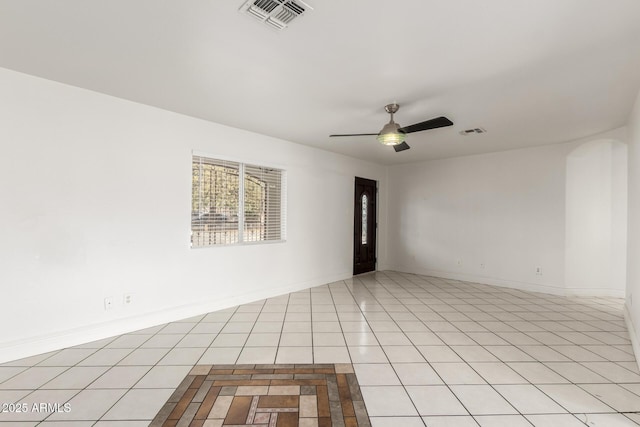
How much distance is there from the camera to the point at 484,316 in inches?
155

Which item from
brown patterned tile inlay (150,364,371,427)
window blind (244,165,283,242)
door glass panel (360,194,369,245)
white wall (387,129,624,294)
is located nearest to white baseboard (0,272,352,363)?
window blind (244,165,283,242)

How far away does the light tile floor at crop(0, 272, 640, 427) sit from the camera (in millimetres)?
1999

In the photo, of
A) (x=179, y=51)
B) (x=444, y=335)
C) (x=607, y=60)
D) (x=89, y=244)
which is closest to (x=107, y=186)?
(x=89, y=244)

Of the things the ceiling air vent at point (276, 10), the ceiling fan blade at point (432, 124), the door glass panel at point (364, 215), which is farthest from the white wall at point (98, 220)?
the door glass panel at point (364, 215)

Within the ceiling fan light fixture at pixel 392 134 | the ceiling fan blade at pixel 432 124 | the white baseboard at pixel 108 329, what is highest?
the ceiling fan blade at pixel 432 124

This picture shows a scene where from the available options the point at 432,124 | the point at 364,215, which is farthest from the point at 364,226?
the point at 432,124

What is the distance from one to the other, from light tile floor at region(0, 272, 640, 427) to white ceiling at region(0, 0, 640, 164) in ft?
8.60

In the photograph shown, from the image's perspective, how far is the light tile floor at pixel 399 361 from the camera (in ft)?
6.56

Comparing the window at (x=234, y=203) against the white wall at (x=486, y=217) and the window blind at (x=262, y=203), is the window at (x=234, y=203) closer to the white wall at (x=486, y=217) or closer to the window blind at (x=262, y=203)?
the window blind at (x=262, y=203)

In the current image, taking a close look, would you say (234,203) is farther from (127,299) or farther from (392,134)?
(392,134)

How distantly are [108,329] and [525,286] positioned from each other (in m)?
6.50

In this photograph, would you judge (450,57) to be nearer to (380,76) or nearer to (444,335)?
(380,76)

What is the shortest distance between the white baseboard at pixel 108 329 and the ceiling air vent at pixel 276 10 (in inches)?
132

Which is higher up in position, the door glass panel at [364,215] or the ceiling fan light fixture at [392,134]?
the ceiling fan light fixture at [392,134]
